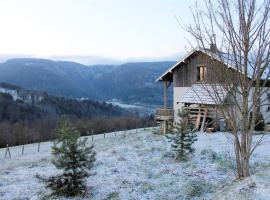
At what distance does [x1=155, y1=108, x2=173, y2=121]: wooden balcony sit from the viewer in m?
27.7

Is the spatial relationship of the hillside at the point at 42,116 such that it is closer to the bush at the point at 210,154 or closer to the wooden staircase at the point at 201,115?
the wooden staircase at the point at 201,115

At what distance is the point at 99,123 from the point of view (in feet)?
258

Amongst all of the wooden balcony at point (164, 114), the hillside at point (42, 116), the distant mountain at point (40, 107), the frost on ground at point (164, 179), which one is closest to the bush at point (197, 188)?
the frost on ground at point (164, 179)

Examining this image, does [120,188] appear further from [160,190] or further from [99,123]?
[99,123]

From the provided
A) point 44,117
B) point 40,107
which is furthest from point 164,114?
point 40,107

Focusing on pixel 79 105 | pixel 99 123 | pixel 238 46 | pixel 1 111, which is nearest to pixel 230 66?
pixel 238 46

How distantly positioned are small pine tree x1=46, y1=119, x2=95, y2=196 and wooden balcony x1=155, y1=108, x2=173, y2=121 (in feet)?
56.8

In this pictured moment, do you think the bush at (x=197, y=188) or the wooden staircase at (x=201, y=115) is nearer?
the bush at (x=197, y=188)

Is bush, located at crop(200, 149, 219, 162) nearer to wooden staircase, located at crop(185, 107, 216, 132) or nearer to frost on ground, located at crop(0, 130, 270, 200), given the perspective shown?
frost on ground, located at crop(0, 130, 270, 200)

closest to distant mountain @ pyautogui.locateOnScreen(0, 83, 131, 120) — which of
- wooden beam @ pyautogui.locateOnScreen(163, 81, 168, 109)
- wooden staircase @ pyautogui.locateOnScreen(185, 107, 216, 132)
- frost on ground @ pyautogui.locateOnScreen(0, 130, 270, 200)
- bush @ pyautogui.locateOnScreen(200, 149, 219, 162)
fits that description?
wooden beam @ pyautogui.locateOnScreen(163, 81, 168, 109)

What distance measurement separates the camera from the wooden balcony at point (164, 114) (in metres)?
27.7

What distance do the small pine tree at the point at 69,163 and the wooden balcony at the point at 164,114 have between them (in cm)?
1731

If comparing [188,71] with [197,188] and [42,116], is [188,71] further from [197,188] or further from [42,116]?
[42,116]

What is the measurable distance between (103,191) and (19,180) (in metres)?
4.62
